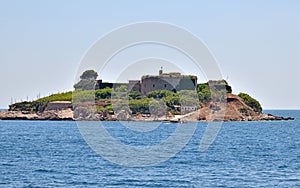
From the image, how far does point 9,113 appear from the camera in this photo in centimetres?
16638

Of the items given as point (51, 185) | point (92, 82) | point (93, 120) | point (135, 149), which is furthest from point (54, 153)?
point (92, 82)

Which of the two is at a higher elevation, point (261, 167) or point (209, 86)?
point (209, 86)

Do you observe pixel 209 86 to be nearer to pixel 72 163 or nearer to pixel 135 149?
pixel 135 149

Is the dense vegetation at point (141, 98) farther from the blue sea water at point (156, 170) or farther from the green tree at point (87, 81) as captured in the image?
the blue sea water at point (156, 170)

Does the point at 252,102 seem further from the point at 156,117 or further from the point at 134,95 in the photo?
the point at 134,95

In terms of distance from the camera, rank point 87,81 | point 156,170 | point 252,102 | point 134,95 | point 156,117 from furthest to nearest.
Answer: point 87,81, point 252,102, point 134,95, point 156,117, point 156,170

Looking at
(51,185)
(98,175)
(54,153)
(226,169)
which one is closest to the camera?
(51,185)

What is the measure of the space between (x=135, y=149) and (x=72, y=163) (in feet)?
49.3

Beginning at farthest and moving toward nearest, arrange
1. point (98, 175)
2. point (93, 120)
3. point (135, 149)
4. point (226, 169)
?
point (93, 120), point (135, 149), point (226, 169), point (98, 175)

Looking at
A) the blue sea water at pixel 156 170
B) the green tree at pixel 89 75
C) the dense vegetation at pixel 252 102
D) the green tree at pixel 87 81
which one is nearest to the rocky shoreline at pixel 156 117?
the dense vegetation at pixel 252 102

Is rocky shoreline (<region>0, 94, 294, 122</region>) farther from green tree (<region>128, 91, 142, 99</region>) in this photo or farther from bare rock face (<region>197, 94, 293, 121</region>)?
green tree (<region>128, 91, 142, 99</region>)

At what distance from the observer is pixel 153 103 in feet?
489

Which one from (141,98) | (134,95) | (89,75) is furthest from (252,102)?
(89,75)

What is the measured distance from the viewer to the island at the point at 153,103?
14475 cm
